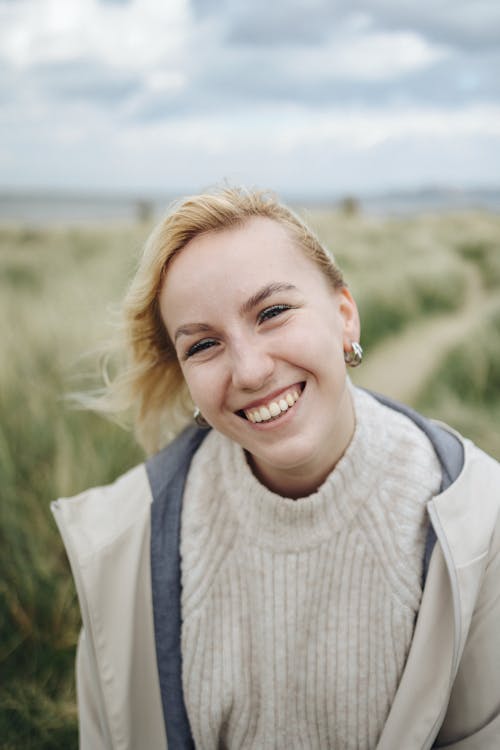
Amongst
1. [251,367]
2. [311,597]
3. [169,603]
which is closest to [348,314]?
[251,367]

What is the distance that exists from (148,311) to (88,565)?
0.70 meters

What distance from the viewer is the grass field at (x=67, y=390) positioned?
8.53 ft

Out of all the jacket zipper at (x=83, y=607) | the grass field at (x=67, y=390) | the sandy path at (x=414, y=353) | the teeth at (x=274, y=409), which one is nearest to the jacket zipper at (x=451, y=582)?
the teeth at (x=274, y=409)

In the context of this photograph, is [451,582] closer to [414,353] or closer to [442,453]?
[442,453]

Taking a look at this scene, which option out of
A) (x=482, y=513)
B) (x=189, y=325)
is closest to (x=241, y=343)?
(x=189, y=325)

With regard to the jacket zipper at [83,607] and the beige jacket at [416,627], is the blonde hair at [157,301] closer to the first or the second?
the beige jacket at [416,627]

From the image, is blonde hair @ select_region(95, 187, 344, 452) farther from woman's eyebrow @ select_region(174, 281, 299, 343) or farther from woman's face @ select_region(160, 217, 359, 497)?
woman's eyebrow @ select_region(174, 281, 299, 343)

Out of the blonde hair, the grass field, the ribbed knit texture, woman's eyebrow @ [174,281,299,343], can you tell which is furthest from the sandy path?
woman's eyebrow @ [174,281,299,343]

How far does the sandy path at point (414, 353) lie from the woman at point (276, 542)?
3.09 meters

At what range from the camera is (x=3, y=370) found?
11.8ft

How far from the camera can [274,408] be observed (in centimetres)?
153

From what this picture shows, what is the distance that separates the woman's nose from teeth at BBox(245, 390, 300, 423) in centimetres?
5

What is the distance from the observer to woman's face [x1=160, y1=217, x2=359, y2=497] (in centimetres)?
152

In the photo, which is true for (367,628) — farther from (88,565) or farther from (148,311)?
(148,311)
